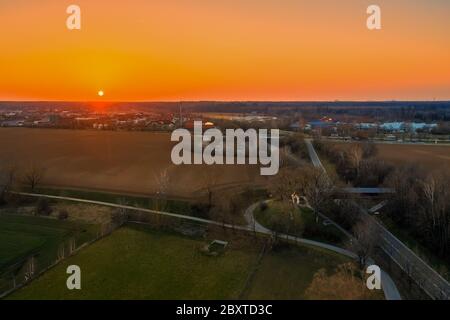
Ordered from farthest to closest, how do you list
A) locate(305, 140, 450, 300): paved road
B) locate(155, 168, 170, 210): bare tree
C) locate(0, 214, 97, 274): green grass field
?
locate(155, 168, 170, 210): bare tree → locate(0, 214, 97, 274): green grass field → locate(305, 140, 450, 300): paved road

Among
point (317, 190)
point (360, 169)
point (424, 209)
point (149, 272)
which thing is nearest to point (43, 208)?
point (149, 272)

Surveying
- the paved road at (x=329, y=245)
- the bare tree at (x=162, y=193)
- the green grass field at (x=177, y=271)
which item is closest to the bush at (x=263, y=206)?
the paved road at (x=329, y=245)

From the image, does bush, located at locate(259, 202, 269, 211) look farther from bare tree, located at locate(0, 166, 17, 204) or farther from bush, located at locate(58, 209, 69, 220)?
bare tree, located at locate(0, 166, 17, 204)

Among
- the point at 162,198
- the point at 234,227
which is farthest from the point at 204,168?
the point at 234,227

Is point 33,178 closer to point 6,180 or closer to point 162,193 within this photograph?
point 6,180

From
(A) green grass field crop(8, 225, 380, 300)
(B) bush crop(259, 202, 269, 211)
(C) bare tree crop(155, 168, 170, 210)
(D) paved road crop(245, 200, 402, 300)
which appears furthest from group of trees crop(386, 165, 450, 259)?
(C) bare tree crop(155, 168, 170, 210)

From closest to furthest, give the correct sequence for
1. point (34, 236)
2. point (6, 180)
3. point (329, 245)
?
point (329, 245), point (34, 236), point (6, 180)

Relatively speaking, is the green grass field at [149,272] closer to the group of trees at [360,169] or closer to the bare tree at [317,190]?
the bare tree at [317,190]
